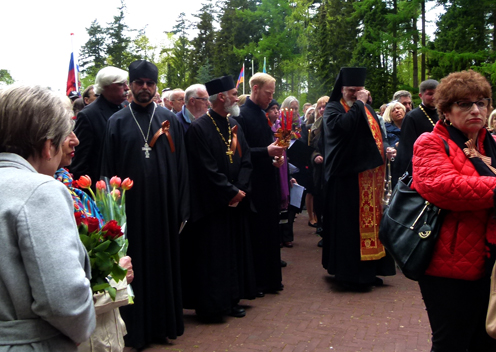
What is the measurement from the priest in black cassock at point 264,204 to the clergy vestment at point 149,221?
1608 millimetres

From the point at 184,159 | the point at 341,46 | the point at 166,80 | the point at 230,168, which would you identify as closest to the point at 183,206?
the point at 184,159

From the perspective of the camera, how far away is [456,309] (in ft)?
10.5

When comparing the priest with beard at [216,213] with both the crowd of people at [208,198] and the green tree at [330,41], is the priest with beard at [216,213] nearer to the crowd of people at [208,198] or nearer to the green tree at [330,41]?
the crowd of people at [208,198]

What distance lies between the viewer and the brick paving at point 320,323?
16.0ft

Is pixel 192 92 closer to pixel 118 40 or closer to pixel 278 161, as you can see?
pixel 278 161

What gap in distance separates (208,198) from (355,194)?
6.46 ft

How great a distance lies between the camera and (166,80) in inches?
→ 2105

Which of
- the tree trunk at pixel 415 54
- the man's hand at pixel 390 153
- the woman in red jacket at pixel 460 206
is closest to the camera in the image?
the woman in red jacket at pixel 460 206

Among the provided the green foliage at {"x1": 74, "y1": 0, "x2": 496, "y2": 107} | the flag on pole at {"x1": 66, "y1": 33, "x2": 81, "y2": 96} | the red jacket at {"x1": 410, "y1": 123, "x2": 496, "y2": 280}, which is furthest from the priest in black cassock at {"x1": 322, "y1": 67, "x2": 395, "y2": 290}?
the green foliage at {"x1": 74, "y1": 0, "x2": 496, "y2": 107}

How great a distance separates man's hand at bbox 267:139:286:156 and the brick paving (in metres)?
1.67

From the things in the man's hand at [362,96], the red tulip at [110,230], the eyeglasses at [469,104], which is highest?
the man's hand at [362,96]

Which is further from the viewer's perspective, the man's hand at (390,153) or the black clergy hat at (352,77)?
the man's hand at (390,153)

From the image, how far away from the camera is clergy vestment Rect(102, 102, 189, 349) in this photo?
477 cm

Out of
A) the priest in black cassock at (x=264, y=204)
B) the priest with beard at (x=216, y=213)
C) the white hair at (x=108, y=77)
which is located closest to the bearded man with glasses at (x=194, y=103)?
the priest in black cassock at (x=264, y=204)
